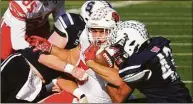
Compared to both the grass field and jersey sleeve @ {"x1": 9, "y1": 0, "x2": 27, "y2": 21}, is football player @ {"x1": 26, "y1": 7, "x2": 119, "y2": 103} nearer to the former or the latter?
jersey sleeve @ {"x1": 9, "y1": 0, "x2": 27, "y2": 21}

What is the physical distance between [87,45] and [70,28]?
391 millimetres

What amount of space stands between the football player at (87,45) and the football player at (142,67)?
1.14 ft

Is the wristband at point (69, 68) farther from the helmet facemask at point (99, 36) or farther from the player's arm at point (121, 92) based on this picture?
the player's arm at point (121, 92)

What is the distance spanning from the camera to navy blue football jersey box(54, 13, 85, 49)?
591 cm

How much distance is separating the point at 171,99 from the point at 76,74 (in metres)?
0.79

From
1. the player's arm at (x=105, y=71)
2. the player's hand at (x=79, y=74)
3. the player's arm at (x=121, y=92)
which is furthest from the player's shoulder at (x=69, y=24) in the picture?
the player's arm at (x=121, y=92)

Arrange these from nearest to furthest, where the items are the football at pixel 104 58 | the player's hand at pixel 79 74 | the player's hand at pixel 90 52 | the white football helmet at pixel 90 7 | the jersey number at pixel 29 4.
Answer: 1. the football at pixel 104 58
2. the player's hand at pixel 90 52
3. the player's hand at pixel 79 74
4. the jersey number at pixel 29 4
5. the white football helmet at pixel 90 7

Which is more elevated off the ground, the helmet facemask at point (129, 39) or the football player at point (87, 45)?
the helmet facemask at point (129, 39)

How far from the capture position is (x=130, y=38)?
5.05m

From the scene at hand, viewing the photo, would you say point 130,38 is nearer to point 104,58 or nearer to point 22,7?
point 104,58

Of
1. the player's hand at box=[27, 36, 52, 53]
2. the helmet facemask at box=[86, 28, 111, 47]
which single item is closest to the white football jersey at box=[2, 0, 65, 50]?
the player's hand at box=[27, 36, 52, 53]

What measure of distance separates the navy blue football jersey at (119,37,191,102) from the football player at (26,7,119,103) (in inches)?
18.8

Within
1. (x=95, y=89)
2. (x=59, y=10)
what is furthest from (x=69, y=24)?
(x=95, y=89)

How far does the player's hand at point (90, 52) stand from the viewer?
514cm
